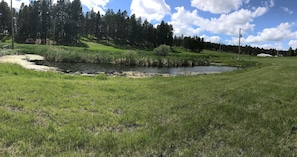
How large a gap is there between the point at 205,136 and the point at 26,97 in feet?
19.1

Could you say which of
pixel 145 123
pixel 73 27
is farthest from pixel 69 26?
pixel 145 123

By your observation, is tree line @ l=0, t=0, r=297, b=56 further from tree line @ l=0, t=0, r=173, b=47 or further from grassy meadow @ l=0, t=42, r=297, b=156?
grassy meadow @ l=0, t=42, r=297, b=156

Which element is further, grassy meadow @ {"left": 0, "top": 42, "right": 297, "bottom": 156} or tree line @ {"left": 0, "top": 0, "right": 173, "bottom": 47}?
tree line @ {"left": 0, "top": 0, "right": 173, "bottom": 47}

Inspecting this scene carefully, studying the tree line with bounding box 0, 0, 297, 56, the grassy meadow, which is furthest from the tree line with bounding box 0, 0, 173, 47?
the grassy meadow

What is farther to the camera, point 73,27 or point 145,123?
point 73,27

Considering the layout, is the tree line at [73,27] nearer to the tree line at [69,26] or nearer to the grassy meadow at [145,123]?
the tree line at [69,26]

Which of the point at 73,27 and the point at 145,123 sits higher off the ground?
the point at 73,27

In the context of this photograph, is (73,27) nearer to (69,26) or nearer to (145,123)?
(69,26)

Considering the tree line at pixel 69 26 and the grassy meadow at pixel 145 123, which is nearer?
the grassy meadow at pixel 145 123

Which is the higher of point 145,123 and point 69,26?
point 69,26

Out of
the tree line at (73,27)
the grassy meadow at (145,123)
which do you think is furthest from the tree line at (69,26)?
the grassy meadow at (145,123)

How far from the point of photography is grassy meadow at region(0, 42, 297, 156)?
440 cm

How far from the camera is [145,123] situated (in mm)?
5801

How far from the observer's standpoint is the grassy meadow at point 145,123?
4398 millimetres
